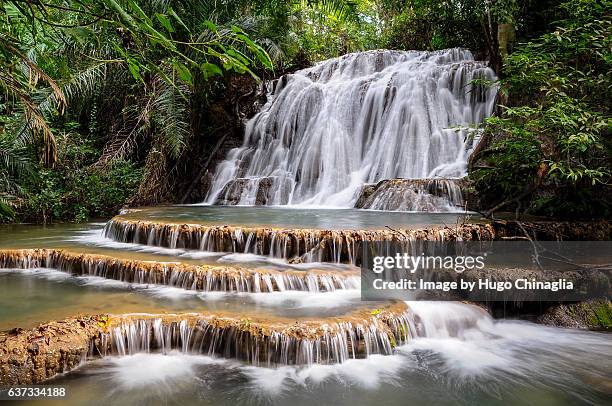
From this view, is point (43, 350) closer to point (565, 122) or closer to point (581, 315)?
point (581, 315)

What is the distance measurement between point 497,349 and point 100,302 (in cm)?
369

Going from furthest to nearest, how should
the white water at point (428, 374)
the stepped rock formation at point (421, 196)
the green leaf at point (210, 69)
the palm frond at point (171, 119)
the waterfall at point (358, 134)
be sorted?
the palm frond at point (171, 119)
the waterfall at point (358, 134)
the stepped rock formation at point (421, 196)
the white water at point (428, 374)
the green leaf at point (210, 69)

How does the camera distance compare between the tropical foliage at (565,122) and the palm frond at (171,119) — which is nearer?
the tropical foliage at (565,122)

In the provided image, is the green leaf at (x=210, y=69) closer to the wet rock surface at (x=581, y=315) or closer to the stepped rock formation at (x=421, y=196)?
the wet rock surface at (x=581, y=315)

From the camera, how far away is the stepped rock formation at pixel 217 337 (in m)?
3.13

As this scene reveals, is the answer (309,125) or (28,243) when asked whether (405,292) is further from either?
(309,125)

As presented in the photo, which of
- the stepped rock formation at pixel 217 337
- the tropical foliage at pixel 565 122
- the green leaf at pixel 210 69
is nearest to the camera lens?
the green leaf at pixel 210 69

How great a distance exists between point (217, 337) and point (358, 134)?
858 centimetres

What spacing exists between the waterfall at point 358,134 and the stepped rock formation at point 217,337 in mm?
6015

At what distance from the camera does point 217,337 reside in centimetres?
341

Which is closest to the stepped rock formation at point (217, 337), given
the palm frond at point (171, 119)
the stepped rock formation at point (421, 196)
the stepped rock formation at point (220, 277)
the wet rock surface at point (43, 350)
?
the wet rock surface at point (43, 350)

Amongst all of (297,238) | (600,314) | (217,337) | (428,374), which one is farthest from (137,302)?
(600,314)

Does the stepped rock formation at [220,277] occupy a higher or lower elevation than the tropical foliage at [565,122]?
lower

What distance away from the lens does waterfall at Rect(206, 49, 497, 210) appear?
32.8 feet
